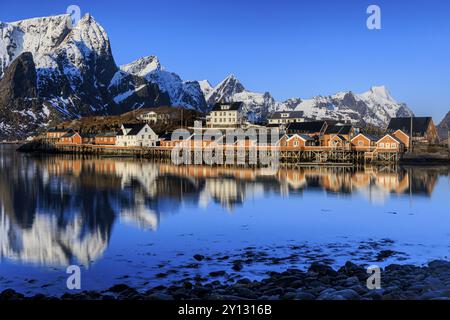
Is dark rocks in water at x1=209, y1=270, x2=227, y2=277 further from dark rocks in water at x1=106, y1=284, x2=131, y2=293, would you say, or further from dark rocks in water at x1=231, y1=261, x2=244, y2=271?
dark rocks in water at x1=106, y1=284, x2=131, y2=293

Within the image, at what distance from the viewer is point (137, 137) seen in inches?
3000

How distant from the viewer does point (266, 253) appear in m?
14.5

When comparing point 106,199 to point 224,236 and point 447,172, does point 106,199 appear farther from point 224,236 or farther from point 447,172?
point 447,172

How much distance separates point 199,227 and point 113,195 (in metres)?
10.1

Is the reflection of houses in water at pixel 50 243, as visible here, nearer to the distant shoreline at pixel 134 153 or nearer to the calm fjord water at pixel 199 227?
the calm fjord water at pixel 199 227

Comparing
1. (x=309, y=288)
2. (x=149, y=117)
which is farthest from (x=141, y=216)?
(x=149, y=117)

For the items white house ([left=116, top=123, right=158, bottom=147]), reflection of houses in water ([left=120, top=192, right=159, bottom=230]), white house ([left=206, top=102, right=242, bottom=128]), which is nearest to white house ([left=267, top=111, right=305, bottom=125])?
white house ([left=206, top=102, right=242, bottom=128])

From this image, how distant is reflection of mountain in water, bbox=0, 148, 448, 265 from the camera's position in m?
15.7

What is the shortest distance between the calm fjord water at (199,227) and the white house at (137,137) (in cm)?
4124

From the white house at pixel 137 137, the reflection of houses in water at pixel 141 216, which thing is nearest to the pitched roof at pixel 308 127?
the white house at pixel 137 137

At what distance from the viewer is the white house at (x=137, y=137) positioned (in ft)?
249

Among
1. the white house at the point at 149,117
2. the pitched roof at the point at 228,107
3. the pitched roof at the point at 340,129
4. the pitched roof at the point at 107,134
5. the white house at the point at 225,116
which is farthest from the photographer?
the white house at the point at 149,117

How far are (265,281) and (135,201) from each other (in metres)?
15.2

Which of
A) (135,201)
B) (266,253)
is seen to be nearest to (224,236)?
(266,253)
